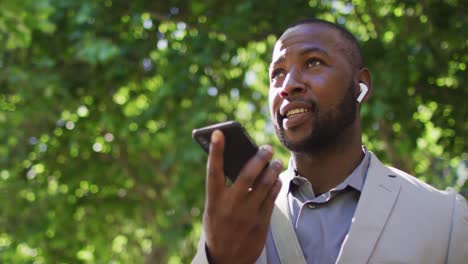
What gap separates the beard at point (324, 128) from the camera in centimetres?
230

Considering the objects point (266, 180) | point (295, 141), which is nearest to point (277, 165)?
point (266, 180)

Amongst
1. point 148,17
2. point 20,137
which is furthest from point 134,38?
point 20,137

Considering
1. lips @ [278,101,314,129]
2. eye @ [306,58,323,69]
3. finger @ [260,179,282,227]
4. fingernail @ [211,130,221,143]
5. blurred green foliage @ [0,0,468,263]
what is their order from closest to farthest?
fingernail @ [211,130,221,143], finger @ [260,179,282,227], lips @ [278,101,314,129], eye @ [306,58,323,69], blurred green foliage @ [0,0,468,263]

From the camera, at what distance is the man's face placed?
230cm

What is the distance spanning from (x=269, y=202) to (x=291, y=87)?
655 millimetres

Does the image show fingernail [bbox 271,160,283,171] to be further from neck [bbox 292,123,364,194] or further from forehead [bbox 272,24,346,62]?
forehead [bbox 272,24,346,62]

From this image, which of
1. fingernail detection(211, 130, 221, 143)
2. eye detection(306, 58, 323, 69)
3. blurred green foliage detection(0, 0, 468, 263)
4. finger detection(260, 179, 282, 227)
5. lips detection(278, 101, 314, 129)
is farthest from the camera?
blurred green foliage detection(0, 0, 468, 263)

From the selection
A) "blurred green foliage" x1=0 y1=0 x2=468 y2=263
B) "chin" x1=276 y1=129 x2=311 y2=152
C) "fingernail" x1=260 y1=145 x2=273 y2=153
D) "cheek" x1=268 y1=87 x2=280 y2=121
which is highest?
"fingernail" x1=260 y1=145 x2=273 y2=153

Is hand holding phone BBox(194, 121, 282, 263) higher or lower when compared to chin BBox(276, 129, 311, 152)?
higher

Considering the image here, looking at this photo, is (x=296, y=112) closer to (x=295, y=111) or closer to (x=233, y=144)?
(x=295, y=111)

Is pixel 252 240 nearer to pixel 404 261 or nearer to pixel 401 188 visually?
pixel 404 261

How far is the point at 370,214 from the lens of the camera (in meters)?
2.18

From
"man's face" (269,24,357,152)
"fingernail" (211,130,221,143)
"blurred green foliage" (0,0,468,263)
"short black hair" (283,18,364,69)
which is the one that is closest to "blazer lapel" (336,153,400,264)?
"man's face" (269,24,357,152)

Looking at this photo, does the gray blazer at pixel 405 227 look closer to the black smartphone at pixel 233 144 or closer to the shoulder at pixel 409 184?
the shoulder at pixel 409 184
